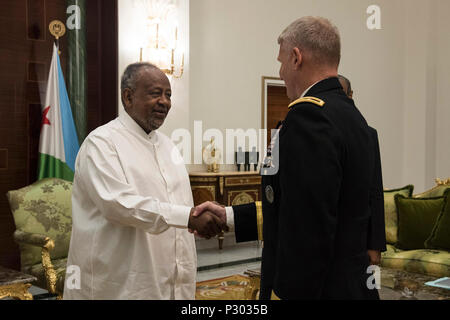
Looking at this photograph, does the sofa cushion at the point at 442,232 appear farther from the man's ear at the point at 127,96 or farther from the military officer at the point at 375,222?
the man's ear at the point at 127,96

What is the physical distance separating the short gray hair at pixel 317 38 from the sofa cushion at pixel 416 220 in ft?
11.7

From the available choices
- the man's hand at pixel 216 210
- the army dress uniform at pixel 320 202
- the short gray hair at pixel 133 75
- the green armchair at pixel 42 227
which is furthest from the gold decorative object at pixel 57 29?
the army dress uniform at pixel 320 202

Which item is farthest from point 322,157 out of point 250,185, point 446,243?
point 250,185

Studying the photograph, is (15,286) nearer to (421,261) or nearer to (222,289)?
(222,289)

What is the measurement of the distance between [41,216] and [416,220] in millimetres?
3426

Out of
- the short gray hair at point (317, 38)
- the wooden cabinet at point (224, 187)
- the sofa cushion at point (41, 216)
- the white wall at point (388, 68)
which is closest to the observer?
the short gray hair at point (317, 38)

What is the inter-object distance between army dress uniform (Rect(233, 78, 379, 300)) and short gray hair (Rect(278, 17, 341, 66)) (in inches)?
3.3

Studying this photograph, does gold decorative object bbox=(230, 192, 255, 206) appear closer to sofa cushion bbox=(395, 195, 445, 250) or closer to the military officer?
sofa cushion bbox=(395, 195, 445, 250)

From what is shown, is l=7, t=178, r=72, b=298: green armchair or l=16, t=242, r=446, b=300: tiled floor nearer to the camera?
l=7, t=178, r=72, b=298: green armchair

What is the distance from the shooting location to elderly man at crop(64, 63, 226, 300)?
2.06m

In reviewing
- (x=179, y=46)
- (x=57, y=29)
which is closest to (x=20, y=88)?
(x=57, y=29)

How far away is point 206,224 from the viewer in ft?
7.22

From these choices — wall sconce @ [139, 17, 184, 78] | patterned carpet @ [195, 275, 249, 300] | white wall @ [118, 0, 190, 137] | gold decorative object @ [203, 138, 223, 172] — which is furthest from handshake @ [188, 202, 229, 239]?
gold decorative object @ [203, 138, 223, 172]

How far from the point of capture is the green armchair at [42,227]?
3.65 metres
